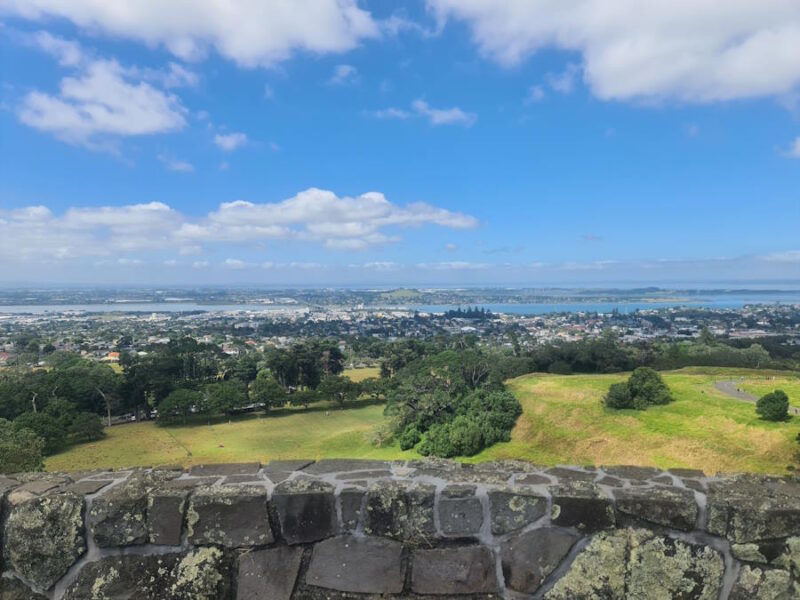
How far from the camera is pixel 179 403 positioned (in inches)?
1390

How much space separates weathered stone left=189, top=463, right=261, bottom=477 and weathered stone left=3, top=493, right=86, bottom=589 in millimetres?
542

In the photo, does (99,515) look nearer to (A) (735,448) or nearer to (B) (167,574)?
(B) (167,574)

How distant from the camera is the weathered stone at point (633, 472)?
2.53 meters

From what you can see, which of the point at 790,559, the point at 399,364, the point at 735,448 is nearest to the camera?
the point at 790,559

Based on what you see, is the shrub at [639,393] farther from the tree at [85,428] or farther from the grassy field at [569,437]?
the tree at [85,428]

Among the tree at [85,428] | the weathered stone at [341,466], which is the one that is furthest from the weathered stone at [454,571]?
the tree at [85,428]

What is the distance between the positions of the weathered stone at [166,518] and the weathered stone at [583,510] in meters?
1.69

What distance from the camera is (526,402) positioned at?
24.2 metres

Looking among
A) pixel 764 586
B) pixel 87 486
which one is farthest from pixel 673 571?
pixel 87 486

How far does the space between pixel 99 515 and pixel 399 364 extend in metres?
49.5

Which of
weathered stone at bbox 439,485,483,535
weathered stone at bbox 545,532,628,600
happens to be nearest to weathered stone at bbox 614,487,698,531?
weathered stone at bbox 545,532,628,600

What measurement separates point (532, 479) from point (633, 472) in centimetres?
59

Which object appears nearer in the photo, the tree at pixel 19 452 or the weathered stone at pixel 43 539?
the weathered stone at pixel 43 539

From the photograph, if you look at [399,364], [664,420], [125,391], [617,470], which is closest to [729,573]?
[617,470]
